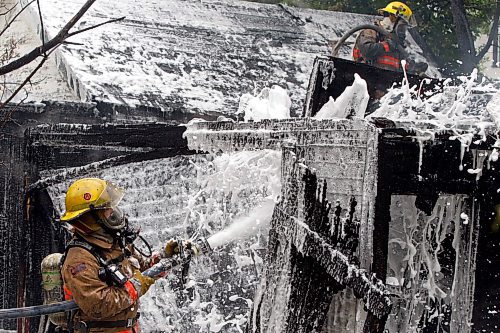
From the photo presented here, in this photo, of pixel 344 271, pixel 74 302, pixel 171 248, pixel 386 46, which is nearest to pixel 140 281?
pixel 74 302

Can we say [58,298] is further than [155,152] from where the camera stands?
No

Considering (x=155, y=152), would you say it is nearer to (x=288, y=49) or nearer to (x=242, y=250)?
(x=242, y=250)

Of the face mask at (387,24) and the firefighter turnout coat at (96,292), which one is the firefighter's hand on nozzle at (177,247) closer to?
the firefighter turnout coat at (96,292)

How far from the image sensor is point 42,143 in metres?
6.11

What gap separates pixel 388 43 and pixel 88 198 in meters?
6.38

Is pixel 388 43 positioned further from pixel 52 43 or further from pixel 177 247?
pixel 52 43

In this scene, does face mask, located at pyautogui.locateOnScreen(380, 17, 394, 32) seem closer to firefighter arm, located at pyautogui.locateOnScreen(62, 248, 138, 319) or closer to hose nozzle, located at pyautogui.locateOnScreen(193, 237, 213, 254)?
hose nozzle, located at pyautogui.locateOnScreen(193, 237, 213, 254)

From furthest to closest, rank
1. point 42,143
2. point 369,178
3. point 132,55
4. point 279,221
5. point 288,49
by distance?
1. point 288,49
2. point 132,55
3. point 42,143
4. point 279,221
5. point 369,178

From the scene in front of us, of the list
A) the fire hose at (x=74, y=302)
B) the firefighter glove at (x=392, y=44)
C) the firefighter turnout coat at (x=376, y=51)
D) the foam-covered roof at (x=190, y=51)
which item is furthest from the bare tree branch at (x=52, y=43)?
→ the firefighter glove at (x=392, y=44)

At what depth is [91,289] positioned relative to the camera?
3830 mm

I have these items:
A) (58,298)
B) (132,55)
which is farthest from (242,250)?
(132,55)

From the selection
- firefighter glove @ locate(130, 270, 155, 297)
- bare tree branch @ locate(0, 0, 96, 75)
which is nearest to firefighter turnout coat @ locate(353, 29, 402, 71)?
firefighter glove @ locate(130, 270, 155, 297)

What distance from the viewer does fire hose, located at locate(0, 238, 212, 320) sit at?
392 centimetres

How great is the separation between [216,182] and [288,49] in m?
5.92
